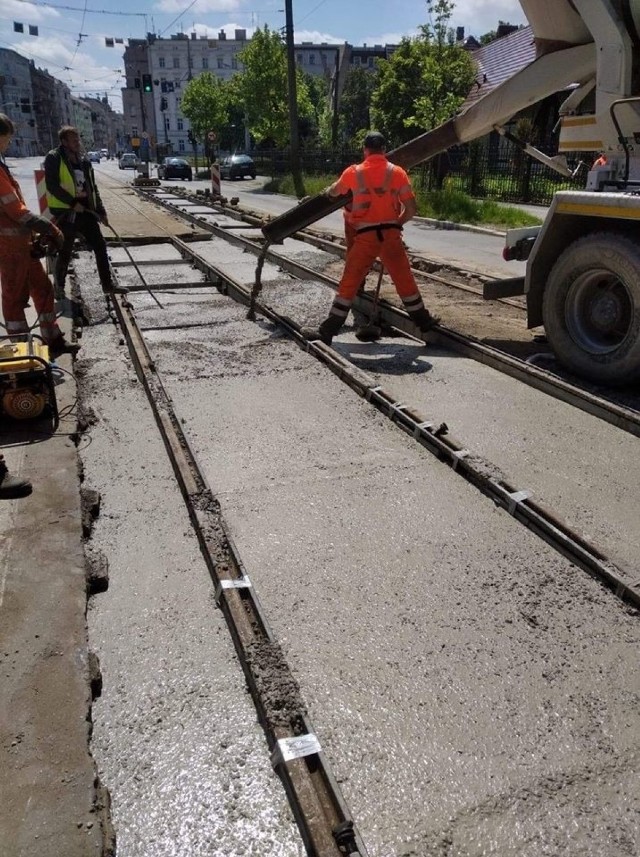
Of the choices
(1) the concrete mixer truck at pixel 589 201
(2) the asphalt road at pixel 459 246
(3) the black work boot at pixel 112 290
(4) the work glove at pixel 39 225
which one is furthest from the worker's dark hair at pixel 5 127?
(2) the asphalt road at pixel 459 246

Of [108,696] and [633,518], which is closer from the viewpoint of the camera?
[108,696]

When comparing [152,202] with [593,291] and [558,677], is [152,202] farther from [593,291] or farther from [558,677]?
[558,677]

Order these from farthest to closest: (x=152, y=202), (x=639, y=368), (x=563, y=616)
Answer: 1. (x=152, y=202)
2. (x=639, y=368)
3. (x=563, y=616)

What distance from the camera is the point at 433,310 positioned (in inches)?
335

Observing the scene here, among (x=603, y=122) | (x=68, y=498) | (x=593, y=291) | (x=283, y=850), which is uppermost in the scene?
(x=603, y=122)

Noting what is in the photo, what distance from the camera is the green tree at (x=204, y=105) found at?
59.2 meters

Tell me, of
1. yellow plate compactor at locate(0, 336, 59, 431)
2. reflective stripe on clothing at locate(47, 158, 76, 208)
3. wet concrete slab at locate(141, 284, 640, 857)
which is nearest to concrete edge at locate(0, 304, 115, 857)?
wet concrete slab at locate(141, 284, 640, 857)

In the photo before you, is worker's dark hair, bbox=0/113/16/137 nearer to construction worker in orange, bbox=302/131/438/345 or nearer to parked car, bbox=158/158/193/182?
construction worker in orange, bbox=302/131/438/345

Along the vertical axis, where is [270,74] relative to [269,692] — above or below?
above

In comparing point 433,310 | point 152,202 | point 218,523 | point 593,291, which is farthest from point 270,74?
point 218,523

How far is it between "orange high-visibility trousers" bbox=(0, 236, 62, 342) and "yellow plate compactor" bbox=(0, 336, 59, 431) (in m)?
1.34

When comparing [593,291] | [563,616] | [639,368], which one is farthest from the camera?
[593,291]

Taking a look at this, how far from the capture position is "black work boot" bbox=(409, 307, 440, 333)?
6852mm

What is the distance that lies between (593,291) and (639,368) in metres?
0.88
